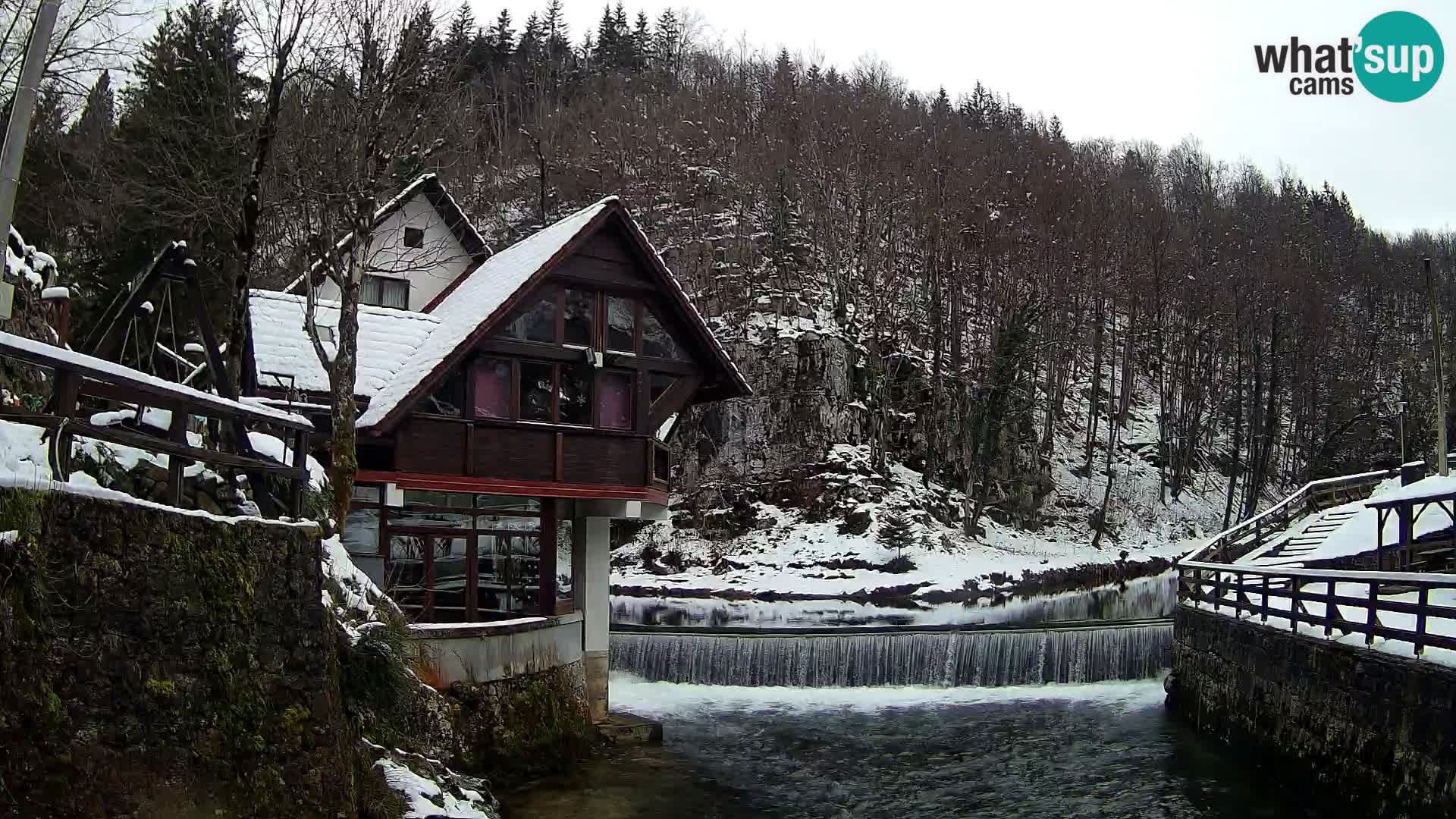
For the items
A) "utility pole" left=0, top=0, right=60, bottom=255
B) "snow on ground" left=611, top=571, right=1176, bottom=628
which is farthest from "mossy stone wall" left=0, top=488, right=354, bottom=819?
"snow on ground" left=611, top=571, right=1176, bottom=628

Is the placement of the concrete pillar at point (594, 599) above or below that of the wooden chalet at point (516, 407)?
below

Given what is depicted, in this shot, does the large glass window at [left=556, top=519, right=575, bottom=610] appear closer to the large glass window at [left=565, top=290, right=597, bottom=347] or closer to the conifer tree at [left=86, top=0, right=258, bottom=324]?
the large glass window at [left=565, top=290, right=597, bottom=347]

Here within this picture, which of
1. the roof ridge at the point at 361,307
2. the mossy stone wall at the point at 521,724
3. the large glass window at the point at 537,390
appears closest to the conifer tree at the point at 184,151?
the roof ridge at the point at 361,307

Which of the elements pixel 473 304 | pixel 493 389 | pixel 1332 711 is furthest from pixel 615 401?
pixel 1332 711

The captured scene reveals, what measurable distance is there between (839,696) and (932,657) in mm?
2446

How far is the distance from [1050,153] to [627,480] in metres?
48.9

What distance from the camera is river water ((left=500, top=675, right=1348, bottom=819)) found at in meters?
16.8

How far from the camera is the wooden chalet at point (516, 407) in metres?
19.8

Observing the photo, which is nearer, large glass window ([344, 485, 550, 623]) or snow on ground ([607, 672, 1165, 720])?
large glass window ([344, 485, 550, 623])

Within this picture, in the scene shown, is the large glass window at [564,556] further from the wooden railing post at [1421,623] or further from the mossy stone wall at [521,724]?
the wooden railing post at [1421,623]

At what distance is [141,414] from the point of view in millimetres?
10055

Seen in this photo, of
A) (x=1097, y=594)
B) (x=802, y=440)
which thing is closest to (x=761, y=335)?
(x=802, y=440)

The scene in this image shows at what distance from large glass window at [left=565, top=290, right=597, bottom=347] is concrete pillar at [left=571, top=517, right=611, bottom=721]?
3.69 m

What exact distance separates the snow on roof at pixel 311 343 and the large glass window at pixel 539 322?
7.28 ft
